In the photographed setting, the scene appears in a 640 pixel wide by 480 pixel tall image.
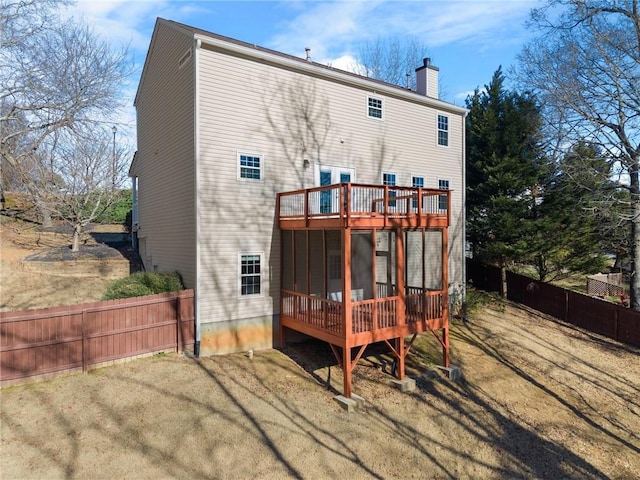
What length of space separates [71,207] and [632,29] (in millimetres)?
26088

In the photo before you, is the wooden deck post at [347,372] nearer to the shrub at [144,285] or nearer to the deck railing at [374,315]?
the deck railing at [374,315]

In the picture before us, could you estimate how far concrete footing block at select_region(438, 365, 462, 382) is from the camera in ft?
38.6

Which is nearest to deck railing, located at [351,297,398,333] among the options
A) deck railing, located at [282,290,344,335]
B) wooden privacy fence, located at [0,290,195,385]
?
deck railing, located at [282,290,344,335]

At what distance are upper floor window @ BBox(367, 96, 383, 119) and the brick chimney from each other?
421 cm

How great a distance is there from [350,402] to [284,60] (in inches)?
389

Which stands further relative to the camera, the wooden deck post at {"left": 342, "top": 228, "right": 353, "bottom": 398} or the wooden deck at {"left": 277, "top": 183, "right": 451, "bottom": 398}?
the wooden deck at {"left": 277, "top": 183, "right": 451, "bottom": 398}

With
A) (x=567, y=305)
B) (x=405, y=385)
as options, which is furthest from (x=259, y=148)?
(x=567, y=305)

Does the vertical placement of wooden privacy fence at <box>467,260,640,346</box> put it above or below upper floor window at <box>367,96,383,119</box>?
below

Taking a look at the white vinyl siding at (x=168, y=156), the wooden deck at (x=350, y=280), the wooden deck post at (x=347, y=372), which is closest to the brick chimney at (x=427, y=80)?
the wooden deck at (x=350, y=280)

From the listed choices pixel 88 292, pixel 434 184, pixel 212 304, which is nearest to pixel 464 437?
pixel 212 304

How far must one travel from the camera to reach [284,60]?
A: 12.6 m

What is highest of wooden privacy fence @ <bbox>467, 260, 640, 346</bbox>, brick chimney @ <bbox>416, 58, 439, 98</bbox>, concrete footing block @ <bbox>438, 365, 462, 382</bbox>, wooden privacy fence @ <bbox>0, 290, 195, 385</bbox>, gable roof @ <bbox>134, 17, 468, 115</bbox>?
brick chimney @ <bbox>416, 58, 439, 98</bbox>

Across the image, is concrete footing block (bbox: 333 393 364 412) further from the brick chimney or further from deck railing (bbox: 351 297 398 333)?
the brick chimney

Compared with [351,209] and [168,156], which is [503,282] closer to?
[351,209]
